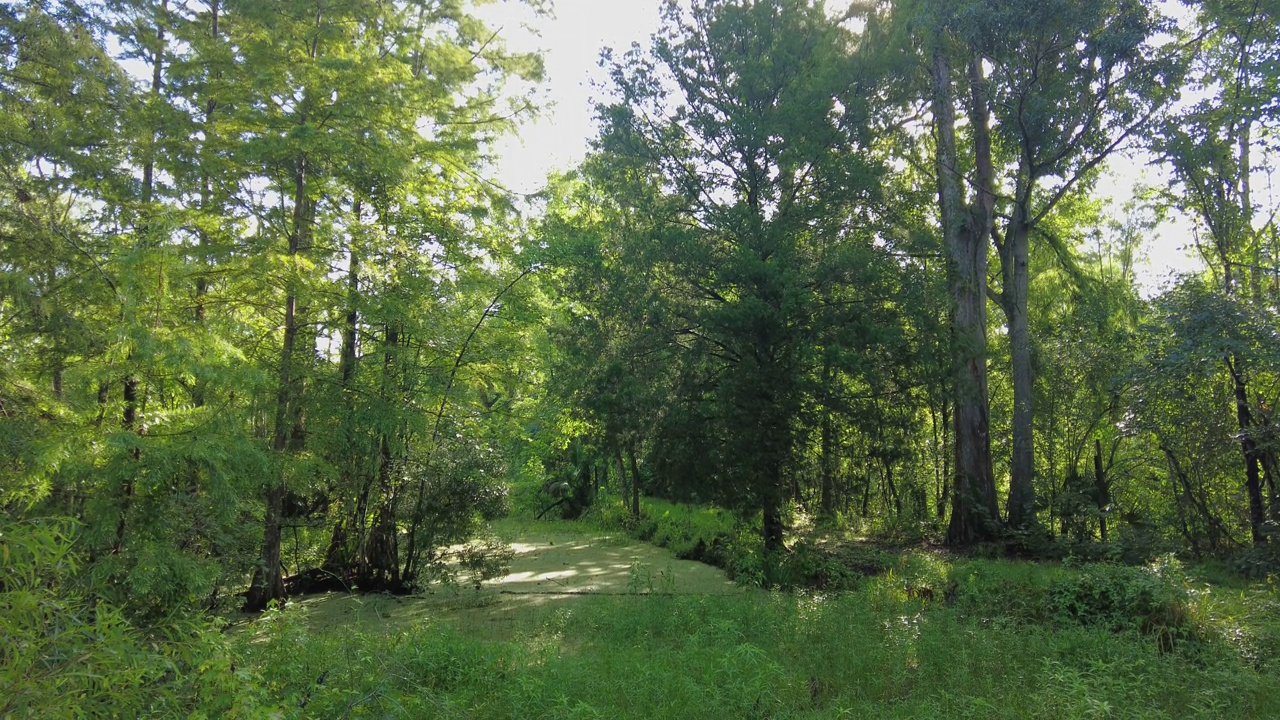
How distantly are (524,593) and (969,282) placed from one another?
9074 millimetres

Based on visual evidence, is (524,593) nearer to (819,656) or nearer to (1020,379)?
(819,656)

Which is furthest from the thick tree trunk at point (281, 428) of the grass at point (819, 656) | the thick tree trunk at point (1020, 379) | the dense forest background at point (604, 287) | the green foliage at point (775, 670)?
the thick tree trunk at point (1020, 379)

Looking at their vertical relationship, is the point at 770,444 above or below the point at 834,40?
below

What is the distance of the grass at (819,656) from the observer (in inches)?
183

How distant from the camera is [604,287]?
11.4 m

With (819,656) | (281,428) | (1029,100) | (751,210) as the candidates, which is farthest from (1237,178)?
(281,428)

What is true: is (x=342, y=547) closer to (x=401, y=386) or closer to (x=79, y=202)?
(x=401, y=386)

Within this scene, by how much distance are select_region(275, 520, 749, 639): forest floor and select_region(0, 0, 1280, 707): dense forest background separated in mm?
568

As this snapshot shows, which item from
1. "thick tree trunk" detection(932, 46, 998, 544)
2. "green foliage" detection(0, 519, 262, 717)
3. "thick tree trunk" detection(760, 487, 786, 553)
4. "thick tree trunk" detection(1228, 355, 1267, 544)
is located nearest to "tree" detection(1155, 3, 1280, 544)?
"thick tree trunk" detection(1228, 355, 1267, 544)

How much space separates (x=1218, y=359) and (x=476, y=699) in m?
9.31

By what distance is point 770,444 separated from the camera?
984 centimetres

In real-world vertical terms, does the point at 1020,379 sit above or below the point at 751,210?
below

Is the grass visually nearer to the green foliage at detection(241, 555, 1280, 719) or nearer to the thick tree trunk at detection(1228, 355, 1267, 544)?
the green foliage at detection(241, 555, 1280, 719)

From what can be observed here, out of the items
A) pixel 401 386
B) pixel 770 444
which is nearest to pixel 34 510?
pixel 401 386
